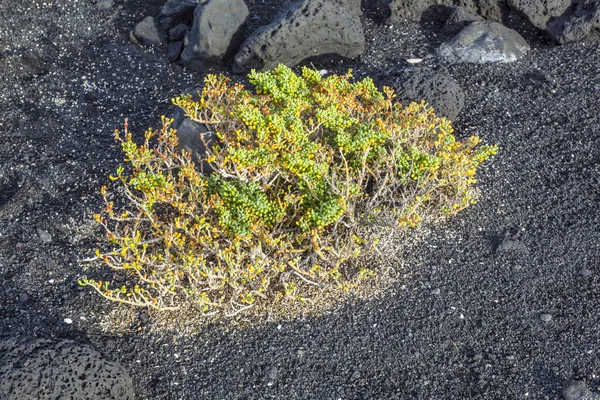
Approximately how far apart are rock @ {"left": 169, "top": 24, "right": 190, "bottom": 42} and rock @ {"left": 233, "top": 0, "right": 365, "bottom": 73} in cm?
76

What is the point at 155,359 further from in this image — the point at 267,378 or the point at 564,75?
the point at 564,75

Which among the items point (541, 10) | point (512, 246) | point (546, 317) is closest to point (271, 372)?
point (546, 317)

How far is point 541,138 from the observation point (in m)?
5.66

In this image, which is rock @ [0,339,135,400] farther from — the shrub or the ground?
the shrub

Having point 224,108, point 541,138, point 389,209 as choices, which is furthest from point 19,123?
point 541,138

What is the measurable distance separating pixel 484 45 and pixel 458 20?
47cm

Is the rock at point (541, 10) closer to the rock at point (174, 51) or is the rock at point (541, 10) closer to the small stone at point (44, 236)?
the rock at point (174, 51)

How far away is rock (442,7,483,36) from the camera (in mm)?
6855

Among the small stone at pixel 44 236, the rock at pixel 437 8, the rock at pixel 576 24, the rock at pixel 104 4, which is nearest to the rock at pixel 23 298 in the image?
the small stone at pixel 44 236

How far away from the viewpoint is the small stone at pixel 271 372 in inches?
168

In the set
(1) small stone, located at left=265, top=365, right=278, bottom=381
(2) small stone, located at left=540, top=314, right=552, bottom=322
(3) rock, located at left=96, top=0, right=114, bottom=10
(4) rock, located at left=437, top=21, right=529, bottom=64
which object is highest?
(4) rock, located at left=437, top=21, right=529, bottom=64

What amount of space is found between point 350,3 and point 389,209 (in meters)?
2.76

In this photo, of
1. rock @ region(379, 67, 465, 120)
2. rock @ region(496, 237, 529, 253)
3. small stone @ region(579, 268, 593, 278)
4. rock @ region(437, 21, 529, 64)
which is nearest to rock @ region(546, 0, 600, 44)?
rock @ region(437, 21, 529, 64)

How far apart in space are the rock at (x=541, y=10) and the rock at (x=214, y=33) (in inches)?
98.0
